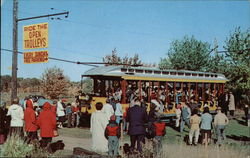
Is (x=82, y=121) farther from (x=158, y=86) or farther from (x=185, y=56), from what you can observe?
(x=185, y=56)

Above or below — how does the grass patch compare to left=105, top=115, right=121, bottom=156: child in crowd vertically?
below

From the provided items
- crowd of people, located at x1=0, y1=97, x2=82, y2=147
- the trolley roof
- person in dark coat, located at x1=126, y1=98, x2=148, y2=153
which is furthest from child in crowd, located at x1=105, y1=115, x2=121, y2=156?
the trolley roof

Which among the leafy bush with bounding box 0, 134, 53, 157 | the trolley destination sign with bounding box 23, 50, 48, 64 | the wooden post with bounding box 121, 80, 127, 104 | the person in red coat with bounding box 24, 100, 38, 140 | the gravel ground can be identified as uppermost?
the trolley destination sign with bounding box 23, 50, 48, 64

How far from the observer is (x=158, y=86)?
18844 mm

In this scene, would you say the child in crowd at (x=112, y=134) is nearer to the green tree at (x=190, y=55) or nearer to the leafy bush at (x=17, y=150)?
the leafy bush at (x=17, y=150)

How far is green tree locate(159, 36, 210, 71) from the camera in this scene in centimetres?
3934

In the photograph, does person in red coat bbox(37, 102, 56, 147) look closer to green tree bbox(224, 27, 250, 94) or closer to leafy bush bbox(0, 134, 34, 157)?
leafy bush bbox(0, 134, 34, 157)

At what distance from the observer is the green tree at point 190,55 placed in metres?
39.3

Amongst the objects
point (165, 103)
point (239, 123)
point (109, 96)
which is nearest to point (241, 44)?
point (239, 123)

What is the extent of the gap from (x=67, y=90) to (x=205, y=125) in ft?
137

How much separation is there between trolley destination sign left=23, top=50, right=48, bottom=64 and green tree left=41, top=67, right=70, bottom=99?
34675mm

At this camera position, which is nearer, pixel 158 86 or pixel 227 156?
pixel 227 156

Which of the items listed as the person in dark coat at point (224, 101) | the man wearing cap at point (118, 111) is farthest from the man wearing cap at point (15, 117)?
the person in dark coat at point (224, 101)

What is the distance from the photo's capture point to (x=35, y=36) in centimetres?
1486
